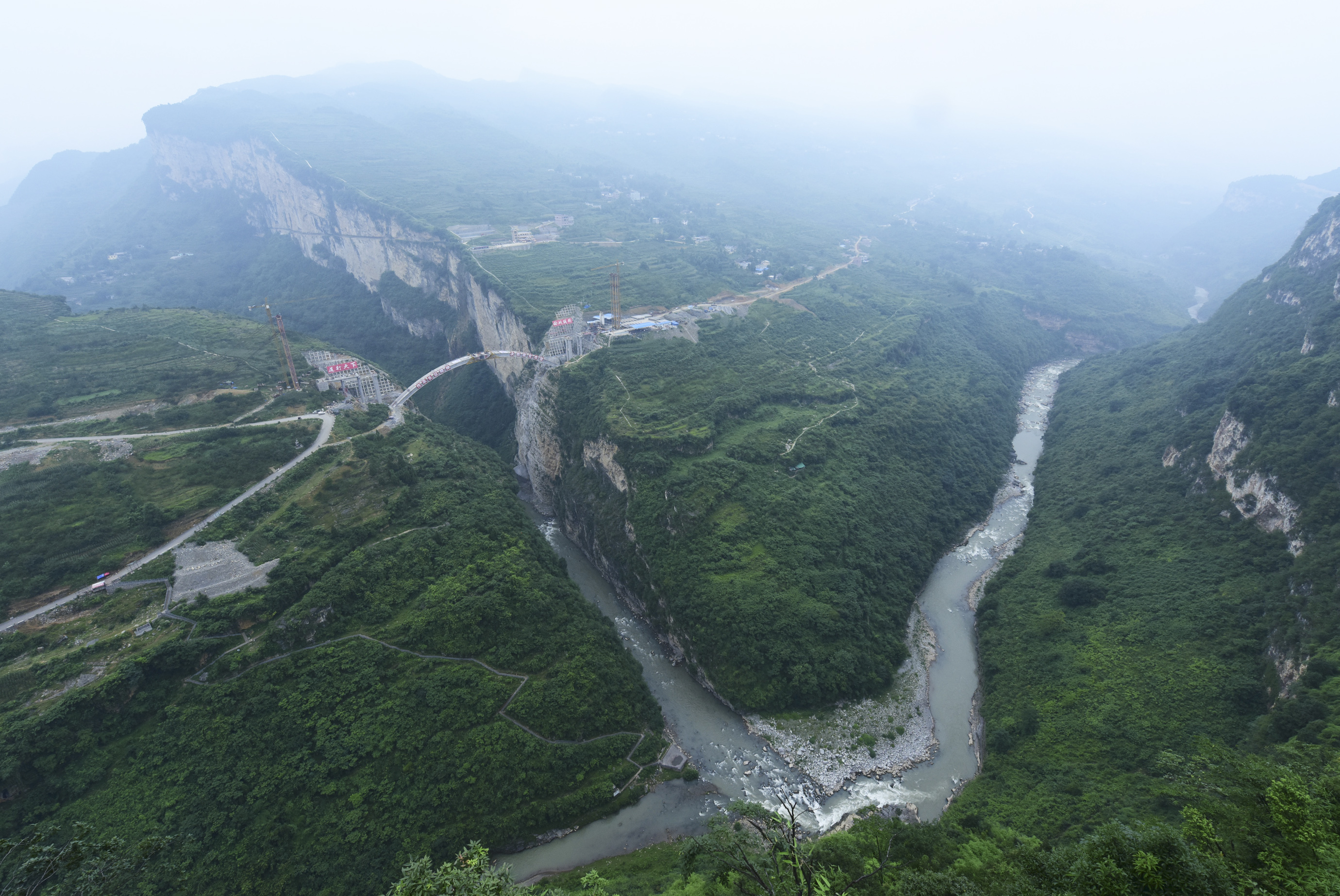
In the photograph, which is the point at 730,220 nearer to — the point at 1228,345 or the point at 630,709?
the point at 1228,345

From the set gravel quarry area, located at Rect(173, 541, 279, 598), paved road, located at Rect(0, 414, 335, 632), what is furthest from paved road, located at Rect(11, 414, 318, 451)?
gravel quarry area, located at Rect(173, 541, 279, 598)

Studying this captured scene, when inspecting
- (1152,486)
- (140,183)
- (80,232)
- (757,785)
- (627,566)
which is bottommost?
(757,785)

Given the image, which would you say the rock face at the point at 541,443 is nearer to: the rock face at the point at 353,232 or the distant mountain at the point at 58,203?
the rock face at the point at 353,232

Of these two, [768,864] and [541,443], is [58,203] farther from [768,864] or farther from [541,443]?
[768,864]

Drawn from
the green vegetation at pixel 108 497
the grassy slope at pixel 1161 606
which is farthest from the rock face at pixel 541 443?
the grassy slope at pixel 1161 606

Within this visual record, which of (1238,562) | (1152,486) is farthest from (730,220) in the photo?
(1238,562)

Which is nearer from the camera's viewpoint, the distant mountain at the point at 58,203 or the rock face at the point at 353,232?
the rock face at the point at 353,232

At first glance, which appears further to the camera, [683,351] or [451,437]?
[683,351]
